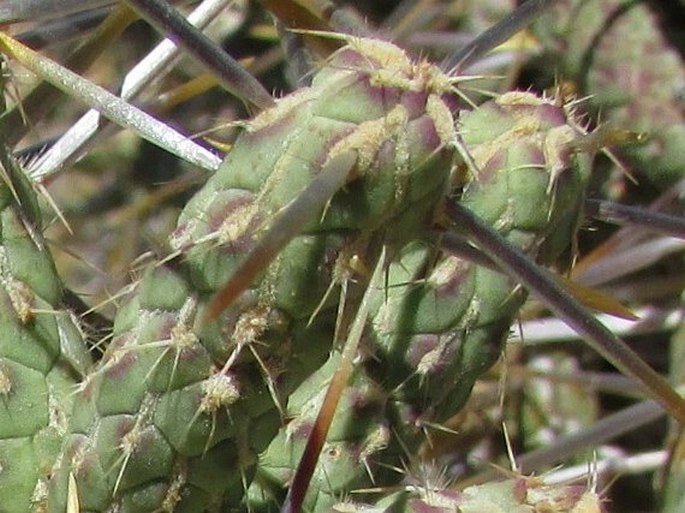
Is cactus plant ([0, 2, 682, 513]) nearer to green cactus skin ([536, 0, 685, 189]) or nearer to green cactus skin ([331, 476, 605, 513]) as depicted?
green cactus skin ([331, 476, 605, 513])

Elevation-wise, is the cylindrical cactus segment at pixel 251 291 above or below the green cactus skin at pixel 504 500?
above

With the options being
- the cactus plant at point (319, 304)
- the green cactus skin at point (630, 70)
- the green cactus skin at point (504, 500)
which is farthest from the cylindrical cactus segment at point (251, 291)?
the green cactus skin at point (630, 70)

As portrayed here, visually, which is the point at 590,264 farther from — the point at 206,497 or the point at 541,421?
the point at 206,497

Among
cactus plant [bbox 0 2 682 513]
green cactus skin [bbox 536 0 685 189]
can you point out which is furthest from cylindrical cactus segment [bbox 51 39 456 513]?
green cactus skin [bbox 536 0 685 189]

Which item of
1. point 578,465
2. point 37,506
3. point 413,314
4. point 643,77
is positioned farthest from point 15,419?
point 643,77

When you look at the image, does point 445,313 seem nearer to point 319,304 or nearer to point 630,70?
point 319,304

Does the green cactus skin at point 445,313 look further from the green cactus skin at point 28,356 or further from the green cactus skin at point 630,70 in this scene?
the green cactus skin at point 630,70
